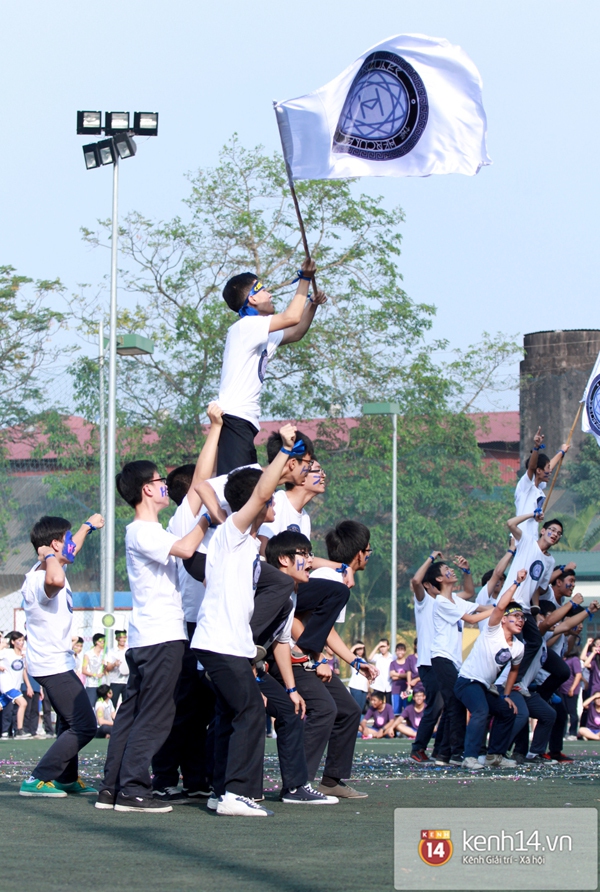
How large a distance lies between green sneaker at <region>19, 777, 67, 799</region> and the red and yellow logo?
10.8 ft

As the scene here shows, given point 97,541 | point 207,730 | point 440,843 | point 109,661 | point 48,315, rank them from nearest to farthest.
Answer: point 440,843
point 207,730
point 109,661
point 97,541
point 48,315

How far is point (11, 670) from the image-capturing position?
1888 cm

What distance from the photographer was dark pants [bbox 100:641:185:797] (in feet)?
21.3

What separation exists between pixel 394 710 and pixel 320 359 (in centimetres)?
1451

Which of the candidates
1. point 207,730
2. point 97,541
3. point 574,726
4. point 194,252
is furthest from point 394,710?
point 194,252

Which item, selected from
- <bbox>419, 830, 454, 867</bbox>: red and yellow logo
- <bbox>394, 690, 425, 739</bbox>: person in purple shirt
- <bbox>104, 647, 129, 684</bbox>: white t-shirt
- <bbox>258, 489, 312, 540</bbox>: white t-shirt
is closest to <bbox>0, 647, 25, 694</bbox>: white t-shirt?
<bbox>104, 647, 129, 684</bbox>: white t-shirt

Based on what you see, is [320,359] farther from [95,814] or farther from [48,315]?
[95,814]

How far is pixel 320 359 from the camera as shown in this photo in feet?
112

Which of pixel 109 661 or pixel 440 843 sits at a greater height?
pixel 440 843

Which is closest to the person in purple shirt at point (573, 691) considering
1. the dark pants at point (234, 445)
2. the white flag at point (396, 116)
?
the white flag at point (396, 116)

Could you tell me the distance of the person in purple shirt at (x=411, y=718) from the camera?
66.6ft

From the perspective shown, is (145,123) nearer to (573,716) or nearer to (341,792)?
(573,716)

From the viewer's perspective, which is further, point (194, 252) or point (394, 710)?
point (194, 252)

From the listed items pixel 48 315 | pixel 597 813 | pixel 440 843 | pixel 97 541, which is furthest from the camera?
pixel 48 315
